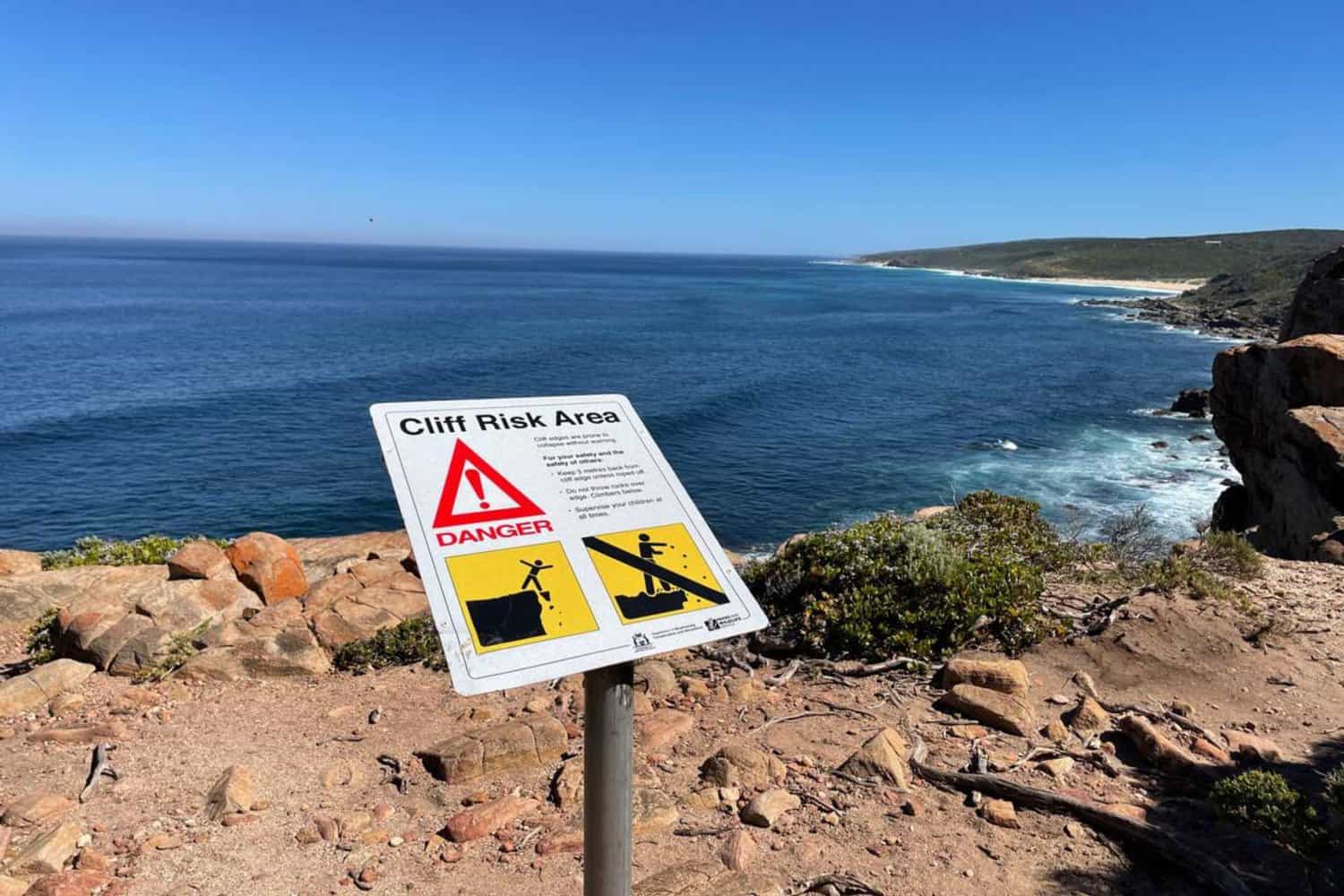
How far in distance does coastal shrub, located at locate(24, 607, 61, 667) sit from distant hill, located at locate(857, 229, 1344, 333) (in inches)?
2772

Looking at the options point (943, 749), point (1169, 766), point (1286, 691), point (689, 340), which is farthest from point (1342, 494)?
point (689, 340)

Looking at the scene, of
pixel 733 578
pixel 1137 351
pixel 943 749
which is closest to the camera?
pixel 733 578

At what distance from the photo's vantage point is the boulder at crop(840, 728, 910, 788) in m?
5.63

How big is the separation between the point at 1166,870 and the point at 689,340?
2327 inches

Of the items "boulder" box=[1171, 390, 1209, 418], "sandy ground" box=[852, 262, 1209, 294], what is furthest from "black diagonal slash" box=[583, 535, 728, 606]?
"sandy ground" box=[852, 262, 1209, 294]

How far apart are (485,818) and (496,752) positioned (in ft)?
2.58

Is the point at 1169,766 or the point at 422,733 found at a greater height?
the point at 1169,766

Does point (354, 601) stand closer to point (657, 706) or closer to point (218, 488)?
point (657, 706)

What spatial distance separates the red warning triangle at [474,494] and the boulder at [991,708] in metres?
4.70

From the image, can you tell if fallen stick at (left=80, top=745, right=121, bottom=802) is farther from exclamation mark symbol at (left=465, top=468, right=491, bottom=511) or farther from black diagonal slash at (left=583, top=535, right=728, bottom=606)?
black diagonal slash at (left=583, top=535, right=728, bottom=606)

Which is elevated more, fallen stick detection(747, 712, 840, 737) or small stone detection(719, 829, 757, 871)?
small stone detection(719, 829, 757, 871)

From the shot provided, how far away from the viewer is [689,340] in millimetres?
62750

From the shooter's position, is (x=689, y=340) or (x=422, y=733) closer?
(x=422, y=733)

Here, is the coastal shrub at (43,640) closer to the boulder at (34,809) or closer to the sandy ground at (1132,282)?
the boulder at (34,809)
